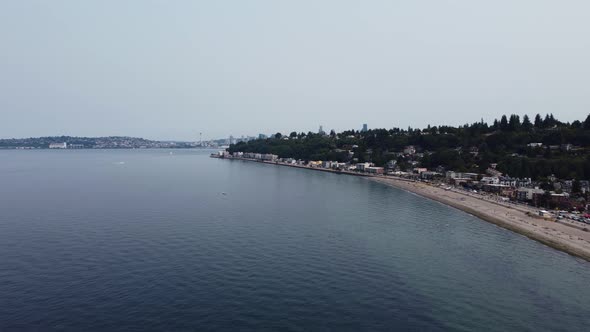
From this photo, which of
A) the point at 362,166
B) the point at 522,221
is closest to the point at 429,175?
the point at 362,166

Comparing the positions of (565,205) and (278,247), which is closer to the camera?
(278,247)

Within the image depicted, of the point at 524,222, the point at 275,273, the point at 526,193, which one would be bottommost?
the point at 275,273

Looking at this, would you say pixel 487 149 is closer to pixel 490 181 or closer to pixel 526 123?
pixel 526 123

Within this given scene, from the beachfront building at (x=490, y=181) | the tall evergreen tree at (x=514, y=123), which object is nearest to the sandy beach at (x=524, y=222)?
the beachfront building at (x=490, y=181)

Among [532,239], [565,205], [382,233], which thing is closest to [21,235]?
[382,233]

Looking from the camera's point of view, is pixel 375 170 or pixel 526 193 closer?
pixel 526 193

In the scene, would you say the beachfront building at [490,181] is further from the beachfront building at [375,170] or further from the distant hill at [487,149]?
the beachfront building at [375,170]

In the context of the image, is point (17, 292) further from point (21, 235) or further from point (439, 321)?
point (439, 321)

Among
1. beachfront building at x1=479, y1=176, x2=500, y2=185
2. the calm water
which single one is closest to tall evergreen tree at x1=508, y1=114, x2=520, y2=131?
beachfront building at x1=479, y1=176, x2=500, y2=185
